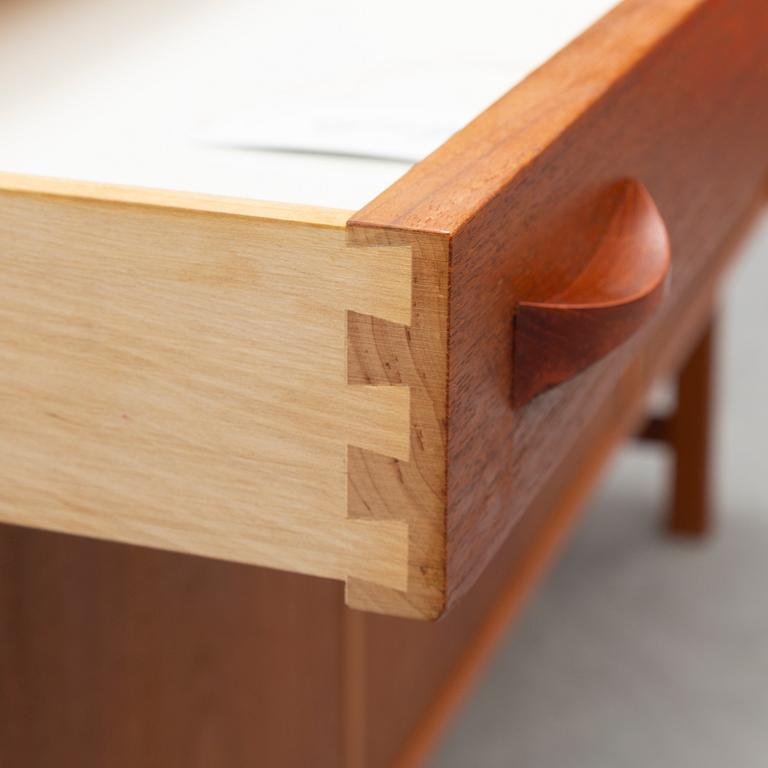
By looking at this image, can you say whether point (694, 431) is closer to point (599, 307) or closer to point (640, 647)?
point (640, 647)

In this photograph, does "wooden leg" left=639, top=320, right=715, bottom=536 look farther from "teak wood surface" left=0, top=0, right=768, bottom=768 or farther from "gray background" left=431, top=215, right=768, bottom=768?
"teak wood surface" left=0, top=0, right=768, bottom=768

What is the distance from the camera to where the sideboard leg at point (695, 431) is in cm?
255

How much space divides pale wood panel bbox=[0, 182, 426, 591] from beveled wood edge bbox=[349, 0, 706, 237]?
2cm

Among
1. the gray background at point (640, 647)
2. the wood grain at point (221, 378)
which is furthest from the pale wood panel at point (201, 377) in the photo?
the gray background at point (640, 647)

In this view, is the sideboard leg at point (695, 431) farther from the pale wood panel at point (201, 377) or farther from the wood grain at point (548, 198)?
the pale wood panel at point (201, 377)

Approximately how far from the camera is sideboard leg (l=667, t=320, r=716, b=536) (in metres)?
2.55

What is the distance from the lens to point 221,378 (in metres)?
0.60

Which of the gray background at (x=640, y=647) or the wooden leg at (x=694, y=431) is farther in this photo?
the wooden leg at (x=694, y=431)

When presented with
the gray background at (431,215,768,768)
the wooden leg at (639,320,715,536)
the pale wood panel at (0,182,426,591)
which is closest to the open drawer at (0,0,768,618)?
the pale wood panel at (0,182,426,591)

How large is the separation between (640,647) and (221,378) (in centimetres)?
182

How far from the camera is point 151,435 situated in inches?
24.5

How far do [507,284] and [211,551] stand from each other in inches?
6.8

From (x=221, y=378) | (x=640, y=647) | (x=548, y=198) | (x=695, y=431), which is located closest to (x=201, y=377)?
(x=221, y=378)

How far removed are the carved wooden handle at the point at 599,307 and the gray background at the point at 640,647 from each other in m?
1.41
